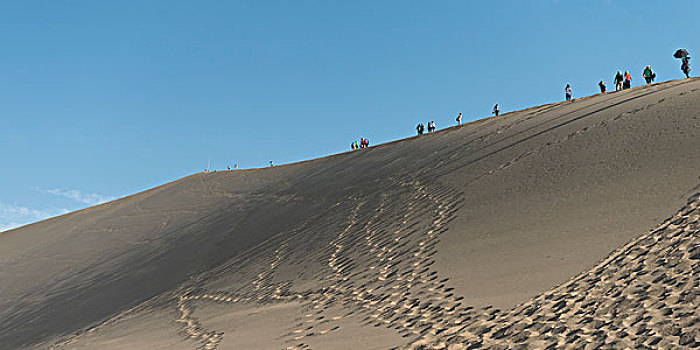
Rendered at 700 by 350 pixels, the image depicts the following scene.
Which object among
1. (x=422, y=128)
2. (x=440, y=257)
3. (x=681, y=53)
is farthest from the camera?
(x=422, y=128)

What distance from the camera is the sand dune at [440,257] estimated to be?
319 inches

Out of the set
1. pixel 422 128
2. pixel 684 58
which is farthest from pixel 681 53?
pixel 422 128

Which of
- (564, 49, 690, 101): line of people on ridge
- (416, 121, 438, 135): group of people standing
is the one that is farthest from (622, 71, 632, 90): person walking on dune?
(416, 121, 438, 135): group of people standing

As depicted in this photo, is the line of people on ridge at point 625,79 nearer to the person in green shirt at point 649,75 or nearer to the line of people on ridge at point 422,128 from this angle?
the person in green shirt at point 649,75

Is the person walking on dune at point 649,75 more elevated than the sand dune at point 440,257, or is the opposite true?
the person walking on dune at point 649,75

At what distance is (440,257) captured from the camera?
11.7 metres

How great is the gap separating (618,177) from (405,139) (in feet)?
54.0

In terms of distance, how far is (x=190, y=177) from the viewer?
37.1 m

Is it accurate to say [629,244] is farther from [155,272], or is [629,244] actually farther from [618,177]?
[155,272]

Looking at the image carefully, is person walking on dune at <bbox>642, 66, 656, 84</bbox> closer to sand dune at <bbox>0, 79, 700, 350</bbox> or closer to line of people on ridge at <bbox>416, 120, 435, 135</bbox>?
sand dune at <bbox>0, 79, 700, 350</bbox>

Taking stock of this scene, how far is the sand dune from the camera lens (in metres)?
8.09

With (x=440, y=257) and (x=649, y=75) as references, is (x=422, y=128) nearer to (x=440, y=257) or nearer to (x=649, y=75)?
(x=649, y=75)

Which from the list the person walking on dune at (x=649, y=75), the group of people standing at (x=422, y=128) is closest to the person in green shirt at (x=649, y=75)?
the person walking on dune at (x=649, y=75)

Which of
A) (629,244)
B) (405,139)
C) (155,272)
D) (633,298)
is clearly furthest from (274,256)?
(405,139)
